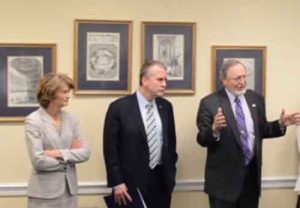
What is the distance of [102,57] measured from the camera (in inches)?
151

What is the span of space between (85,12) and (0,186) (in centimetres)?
140

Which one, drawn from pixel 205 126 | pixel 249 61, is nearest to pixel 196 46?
pixel 249 61

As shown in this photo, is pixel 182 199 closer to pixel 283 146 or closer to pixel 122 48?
pixel 283 146

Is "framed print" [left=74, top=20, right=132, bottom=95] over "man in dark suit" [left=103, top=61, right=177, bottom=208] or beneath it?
over

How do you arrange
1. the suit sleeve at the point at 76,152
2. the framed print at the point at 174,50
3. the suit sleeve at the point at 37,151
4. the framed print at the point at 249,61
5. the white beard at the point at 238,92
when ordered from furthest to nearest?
the framed print at the point at 249,61 < the framed print at the point at 174,50 < the white beard at the point at 238,92 < the suit sleeve at the point at 76,152 < the suit sleeve at the point at 37,151

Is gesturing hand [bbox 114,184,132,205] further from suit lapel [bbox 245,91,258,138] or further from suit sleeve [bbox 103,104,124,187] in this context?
suit lapel [bbox 245,91,258,138]

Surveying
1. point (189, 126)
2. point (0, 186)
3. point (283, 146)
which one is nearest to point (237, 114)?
point (189, 126)

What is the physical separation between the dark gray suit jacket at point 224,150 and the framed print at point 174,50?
1.53 ft

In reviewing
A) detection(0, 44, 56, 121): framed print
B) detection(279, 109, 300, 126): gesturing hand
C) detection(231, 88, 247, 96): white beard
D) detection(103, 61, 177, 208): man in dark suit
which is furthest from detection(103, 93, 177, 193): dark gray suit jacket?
detection(279, 109, 300, 126): gesturing hand

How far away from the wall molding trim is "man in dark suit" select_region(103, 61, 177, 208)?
0.47 meters

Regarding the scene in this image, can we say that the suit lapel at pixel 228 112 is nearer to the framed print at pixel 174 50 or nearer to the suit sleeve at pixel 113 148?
the framed print at pixel 174 50

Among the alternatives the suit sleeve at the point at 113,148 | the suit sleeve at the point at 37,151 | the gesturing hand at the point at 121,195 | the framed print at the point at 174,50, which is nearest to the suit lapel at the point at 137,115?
the suit sleeve at the point at 113,148

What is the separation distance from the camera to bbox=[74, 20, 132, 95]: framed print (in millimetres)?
3797

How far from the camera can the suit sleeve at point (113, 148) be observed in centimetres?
341
